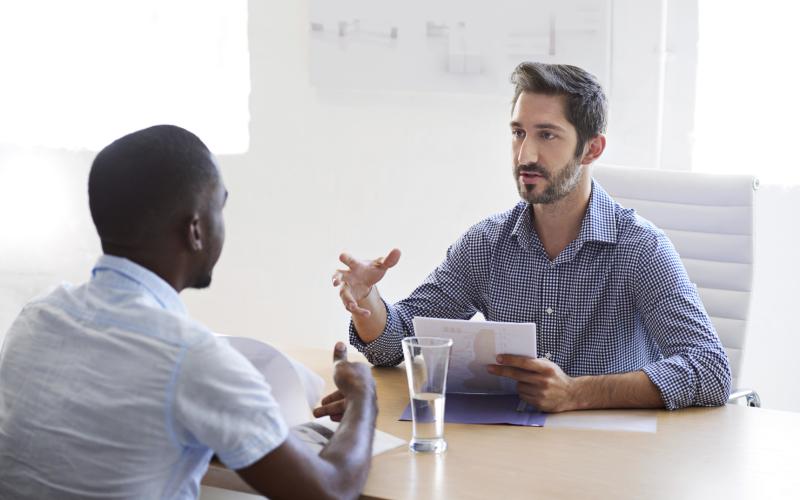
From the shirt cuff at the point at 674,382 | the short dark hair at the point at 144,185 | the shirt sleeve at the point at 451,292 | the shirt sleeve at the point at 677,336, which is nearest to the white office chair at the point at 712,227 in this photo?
the shirt sleeve at the point at 677,336

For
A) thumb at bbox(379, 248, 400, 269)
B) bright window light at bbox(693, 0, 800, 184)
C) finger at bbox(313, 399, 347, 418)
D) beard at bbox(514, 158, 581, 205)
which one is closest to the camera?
finger at bbox(313, 399, 347, 418)

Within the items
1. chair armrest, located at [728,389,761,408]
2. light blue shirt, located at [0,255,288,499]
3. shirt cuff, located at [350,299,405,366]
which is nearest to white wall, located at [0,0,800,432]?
chair armrest, located at [728,389,761,408]

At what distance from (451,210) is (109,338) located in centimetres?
238

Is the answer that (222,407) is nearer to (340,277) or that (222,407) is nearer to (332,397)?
(332,397)

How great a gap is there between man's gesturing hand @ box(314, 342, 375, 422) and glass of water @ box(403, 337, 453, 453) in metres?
0.07

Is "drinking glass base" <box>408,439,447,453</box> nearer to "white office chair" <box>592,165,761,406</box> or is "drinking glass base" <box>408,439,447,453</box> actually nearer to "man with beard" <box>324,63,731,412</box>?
"man with beard" <box>324,63,731,412</box>

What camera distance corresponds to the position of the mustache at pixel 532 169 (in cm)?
214

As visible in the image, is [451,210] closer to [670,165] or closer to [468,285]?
[670,165]

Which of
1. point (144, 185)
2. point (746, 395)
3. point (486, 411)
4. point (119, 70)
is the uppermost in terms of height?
point (119, 70)

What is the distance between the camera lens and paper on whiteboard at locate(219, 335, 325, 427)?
5.01 feet

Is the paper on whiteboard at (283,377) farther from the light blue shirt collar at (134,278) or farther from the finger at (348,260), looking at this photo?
the finger at (348,260)

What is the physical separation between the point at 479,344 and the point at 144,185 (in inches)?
28.1

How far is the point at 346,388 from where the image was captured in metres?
1.49

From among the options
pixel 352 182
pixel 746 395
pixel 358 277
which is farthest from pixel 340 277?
pixel 352 182
